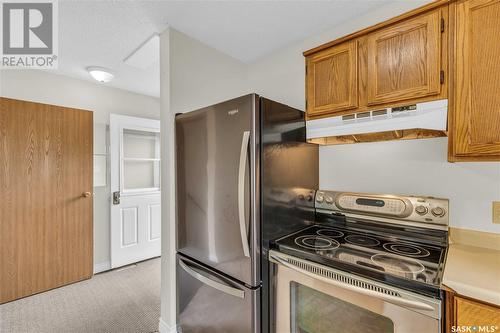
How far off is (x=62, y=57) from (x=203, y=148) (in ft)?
6.39

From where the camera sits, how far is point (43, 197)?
2.47m

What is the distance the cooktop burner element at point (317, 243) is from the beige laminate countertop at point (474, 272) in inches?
19.9

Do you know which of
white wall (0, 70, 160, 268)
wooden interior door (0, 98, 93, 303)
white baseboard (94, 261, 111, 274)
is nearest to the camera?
wooden interior door (0, 98, 93, 303)

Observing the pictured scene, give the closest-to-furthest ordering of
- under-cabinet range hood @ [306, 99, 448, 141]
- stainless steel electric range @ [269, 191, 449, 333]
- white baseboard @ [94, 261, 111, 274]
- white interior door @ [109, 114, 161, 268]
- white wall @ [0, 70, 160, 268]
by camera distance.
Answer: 1. stainless steel electric range @ [269, 191, 449, 333]
2. under-cabinet range hood @ [306, 99, 448, 141]
3. white wall @ [0, 70, 160, 268]
4. white baseboard @ [94, 261, 111, 274]
5. white interior door @ [109, 114, 161, 268]

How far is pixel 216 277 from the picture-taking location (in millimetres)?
1482

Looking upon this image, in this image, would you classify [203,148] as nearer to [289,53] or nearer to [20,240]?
[289,53]

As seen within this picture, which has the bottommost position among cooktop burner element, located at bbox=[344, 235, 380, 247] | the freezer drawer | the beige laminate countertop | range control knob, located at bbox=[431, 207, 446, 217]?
the freezer drawer

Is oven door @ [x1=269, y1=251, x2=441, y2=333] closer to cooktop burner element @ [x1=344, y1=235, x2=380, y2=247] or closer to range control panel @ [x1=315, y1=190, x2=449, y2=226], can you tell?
cooktop burner element @ [x1=344, y1=235, x2=380, y2=247]

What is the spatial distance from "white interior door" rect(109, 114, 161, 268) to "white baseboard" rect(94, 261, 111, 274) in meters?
0.07

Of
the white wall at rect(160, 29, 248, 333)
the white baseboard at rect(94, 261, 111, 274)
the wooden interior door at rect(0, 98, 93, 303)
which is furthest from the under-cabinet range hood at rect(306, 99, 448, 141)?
the white baseboard at rect(94, 261, 111, 274)

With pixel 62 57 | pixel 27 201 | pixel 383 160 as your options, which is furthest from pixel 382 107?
pixel 27 201

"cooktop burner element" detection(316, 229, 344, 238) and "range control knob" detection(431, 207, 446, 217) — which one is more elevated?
"range control knob" detection(431, 207, 446, 217)

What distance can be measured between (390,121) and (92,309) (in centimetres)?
290

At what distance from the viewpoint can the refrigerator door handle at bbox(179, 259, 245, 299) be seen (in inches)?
53.0
